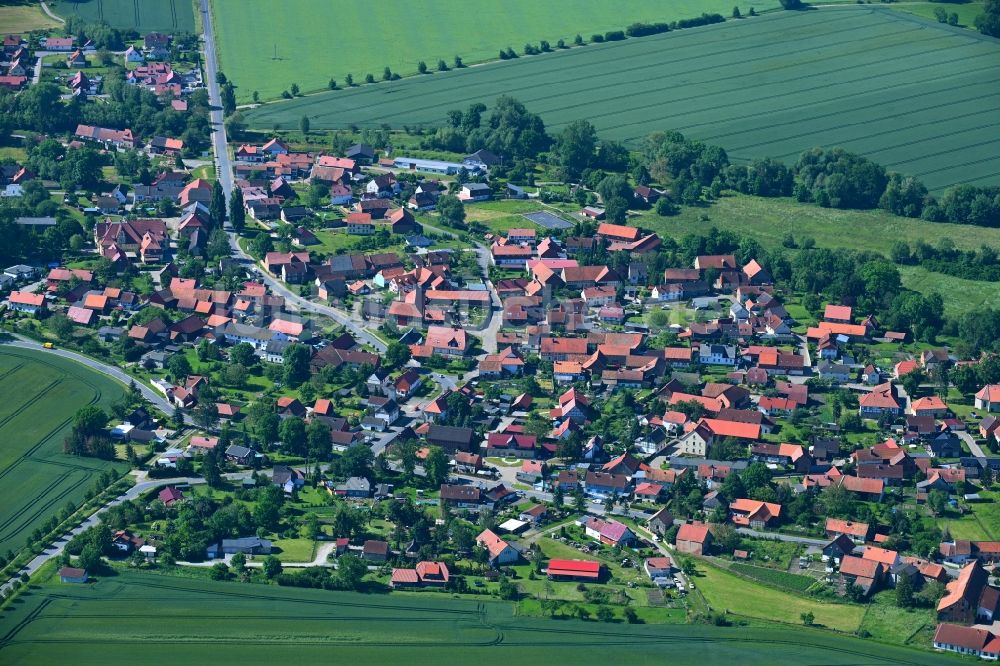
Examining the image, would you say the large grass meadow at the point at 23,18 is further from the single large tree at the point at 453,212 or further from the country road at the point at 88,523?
the country road at the point at 88,523

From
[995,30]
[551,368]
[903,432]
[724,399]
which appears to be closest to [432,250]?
[551,368]

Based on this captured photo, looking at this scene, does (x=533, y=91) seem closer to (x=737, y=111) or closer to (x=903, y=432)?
(x=737, y=111)

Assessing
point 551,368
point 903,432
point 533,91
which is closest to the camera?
point 903,432

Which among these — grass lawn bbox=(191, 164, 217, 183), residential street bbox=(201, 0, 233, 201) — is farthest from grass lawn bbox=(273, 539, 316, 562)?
grass lawn bbox=(191, 164, 217, 183)

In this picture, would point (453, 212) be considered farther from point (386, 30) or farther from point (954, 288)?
point (386, 30)

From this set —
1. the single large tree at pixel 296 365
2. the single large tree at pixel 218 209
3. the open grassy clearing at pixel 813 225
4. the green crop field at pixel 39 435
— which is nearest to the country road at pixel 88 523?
the green crop field at pixel 39 435

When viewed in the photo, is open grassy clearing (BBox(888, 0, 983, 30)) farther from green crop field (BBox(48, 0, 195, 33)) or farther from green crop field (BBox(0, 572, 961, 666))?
green crop field (BBox(0, 572, 961, 666))

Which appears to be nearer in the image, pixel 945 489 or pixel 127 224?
pixel 945 489
